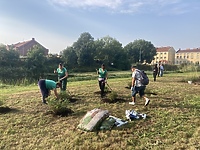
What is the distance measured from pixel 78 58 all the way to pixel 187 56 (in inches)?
2508

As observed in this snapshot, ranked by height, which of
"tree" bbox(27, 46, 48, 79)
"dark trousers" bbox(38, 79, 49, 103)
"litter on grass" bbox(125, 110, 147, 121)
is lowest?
"litter on grass" bbox(125, 110, 147, 121)

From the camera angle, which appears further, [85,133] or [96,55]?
[96,55]

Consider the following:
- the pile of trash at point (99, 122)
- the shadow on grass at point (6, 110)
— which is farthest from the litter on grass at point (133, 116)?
the shadow on grass at point (6, 110)

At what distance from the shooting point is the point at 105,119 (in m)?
5.35

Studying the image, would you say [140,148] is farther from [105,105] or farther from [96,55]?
[96,55]

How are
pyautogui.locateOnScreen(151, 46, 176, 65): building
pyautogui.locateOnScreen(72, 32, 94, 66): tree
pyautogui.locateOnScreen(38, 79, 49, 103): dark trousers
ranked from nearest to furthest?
pyautogui.locateOnScreen(38, 79, 49, 103): dark trousers < pyautogui.locateOnScreen(72, 32, 94, 66): tree < pyautogui.locateOnScreen(151, 46, 176, 65): building

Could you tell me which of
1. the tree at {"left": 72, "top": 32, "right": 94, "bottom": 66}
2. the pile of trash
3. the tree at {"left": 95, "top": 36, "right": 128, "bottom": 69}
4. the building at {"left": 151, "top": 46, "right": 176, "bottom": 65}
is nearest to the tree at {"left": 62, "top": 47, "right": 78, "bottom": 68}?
the tree at {"left": 72, "top": 32, "right": 94, "bottom": 66}

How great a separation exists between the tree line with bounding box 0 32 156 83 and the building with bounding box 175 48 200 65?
104ft

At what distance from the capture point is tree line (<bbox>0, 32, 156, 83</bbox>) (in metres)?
36.2

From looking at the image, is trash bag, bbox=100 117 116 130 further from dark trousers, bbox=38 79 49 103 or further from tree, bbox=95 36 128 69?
tree, bbox=95 36 128 69

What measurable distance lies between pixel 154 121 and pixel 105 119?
134cm

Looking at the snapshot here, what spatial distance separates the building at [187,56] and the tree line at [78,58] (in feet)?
104

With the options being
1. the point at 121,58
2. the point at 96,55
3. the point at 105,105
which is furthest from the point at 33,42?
the point at 105,105

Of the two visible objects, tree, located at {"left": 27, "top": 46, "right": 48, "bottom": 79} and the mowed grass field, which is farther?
tree, located at {"left": 27, "top": 46, "right": 48, "bottom": 79}
